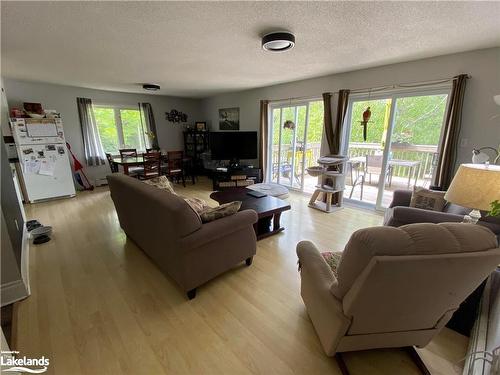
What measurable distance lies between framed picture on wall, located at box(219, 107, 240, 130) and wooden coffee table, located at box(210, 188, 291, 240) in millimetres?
3162

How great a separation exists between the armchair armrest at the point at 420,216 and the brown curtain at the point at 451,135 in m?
1.04

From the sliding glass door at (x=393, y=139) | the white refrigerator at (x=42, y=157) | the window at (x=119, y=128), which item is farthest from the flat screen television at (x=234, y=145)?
the white refrigerator at (x=42, y=157)

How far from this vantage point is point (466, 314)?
1442 millimetres

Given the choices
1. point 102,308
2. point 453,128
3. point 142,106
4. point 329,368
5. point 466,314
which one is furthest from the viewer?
point 142,106

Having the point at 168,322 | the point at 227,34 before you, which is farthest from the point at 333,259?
the point at 227,34

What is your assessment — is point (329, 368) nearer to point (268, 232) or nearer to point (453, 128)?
point (268, 232)

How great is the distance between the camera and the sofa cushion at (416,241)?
0.82 metres

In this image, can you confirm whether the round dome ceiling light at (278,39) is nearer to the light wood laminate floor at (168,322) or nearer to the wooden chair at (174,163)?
the light wood laminate floor at (168,322)

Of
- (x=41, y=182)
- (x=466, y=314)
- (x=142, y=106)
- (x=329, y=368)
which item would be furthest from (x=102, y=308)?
(x=142, y=106)

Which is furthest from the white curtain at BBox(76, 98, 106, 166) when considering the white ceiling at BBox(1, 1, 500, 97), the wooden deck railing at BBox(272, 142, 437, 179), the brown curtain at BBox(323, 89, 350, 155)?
the brown curtain at BBox(323, 89, 350, 155)

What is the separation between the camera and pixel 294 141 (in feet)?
15.6

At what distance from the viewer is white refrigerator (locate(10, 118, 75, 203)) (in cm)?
385

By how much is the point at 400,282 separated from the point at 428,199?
6.35 ft

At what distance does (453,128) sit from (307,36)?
7.00ft
